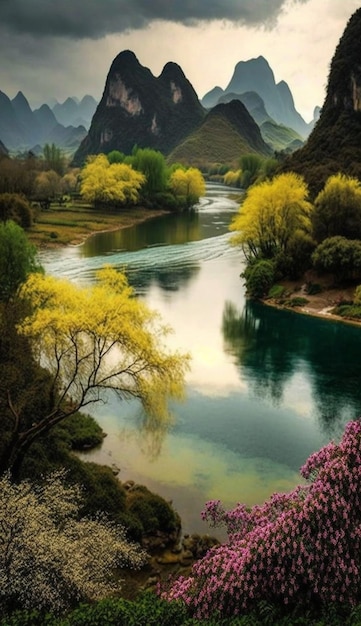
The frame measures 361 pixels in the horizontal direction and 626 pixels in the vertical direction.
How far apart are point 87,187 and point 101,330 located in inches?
4235

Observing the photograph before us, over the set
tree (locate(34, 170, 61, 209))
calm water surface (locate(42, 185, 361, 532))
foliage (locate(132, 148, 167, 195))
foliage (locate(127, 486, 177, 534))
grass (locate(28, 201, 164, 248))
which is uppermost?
foliage (locate(132, 148, 167, 195))

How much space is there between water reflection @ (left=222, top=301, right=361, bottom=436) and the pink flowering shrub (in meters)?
17.3

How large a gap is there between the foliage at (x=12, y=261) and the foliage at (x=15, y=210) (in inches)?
1694

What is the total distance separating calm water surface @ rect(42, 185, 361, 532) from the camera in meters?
Answer: 26.5

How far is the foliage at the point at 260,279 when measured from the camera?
197 ft

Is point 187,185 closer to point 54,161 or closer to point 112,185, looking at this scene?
point 112,185

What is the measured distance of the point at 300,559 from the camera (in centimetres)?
1345

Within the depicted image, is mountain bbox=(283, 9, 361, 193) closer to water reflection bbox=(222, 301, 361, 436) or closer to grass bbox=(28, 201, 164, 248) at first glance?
grass bbox=(28, 201, 164, 248)

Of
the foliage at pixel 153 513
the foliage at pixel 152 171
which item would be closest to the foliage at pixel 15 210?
the foliage at pixel 152 171

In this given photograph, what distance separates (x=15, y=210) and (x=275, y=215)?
4444cm

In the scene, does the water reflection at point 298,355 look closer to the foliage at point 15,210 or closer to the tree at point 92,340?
the tree at point 92,340

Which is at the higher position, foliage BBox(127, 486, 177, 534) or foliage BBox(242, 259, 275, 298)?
foliage BBox(242, 259, 275, 298)

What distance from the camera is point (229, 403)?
34.8 metres

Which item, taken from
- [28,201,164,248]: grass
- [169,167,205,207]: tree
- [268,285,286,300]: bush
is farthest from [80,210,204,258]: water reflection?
[268,285,286,300]: bush
